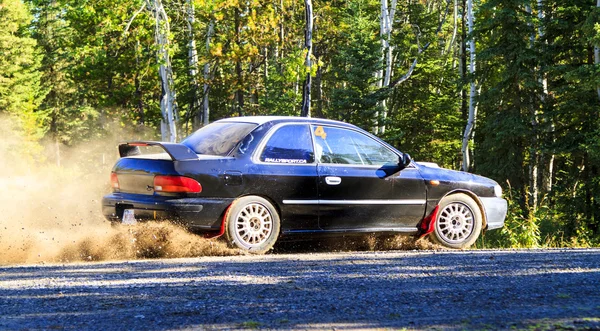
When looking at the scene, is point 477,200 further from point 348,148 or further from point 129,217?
point 129,217

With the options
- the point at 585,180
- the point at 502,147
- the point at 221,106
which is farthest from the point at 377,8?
the point at 585,180

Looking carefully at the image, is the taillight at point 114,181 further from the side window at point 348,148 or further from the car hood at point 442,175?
the car hood at point 442,175

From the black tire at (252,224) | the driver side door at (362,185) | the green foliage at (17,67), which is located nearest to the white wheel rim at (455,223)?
the driver side door at (362,185)

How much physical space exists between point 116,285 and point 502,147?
2303cm

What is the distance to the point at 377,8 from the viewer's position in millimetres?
41969

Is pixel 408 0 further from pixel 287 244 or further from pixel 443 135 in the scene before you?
pixel 287 244

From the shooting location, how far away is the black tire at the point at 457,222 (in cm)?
1018

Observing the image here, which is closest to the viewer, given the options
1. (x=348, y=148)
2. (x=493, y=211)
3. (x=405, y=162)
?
(x=348, y=148)

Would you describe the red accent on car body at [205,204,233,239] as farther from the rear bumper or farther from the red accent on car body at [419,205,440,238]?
the red accent on car body at [419,205,440,238]

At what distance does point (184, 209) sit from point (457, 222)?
3.91 meters

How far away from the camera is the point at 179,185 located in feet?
28.0

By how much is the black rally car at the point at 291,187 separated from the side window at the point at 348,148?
0.02 m

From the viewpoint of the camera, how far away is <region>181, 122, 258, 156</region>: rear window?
9.05m

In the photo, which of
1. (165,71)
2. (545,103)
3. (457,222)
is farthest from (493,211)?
(165,71)
